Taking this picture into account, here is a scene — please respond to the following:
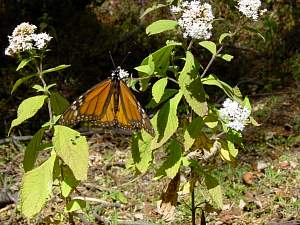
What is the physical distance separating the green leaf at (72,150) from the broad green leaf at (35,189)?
213 millimetres

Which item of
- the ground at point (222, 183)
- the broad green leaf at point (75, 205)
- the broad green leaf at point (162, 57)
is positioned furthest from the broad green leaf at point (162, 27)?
the ground at point (222, 183)

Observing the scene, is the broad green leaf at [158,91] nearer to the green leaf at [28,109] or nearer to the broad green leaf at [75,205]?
the green leaf at [28,109]

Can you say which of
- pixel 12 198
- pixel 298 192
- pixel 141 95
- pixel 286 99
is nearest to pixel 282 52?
pixel 286 99

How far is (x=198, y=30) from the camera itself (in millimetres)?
2672

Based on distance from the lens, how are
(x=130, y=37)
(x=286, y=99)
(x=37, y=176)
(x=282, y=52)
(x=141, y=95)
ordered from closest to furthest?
(x=37, y=176)
(x=286, y=99)
(x=141, y=95)
(x=282, y=52)
(x=130, y=37)

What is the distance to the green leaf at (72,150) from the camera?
2.71m

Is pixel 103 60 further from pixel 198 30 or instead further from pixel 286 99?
pixel 198 30

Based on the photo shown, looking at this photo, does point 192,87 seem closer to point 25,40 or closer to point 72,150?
point 72,150

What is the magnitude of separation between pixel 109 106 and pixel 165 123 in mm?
323

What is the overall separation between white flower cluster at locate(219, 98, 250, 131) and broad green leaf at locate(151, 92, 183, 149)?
0.24 meters

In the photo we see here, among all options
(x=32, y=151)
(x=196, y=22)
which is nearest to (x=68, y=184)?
(x=32, y=151)

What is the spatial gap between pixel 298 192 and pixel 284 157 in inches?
24.6

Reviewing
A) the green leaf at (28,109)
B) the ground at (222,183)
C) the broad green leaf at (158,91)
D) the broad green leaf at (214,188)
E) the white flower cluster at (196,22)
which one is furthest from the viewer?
the ground at (222,183)

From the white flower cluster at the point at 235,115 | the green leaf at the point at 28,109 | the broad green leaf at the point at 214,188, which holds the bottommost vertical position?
the broad green leaf at the point at 214,188
